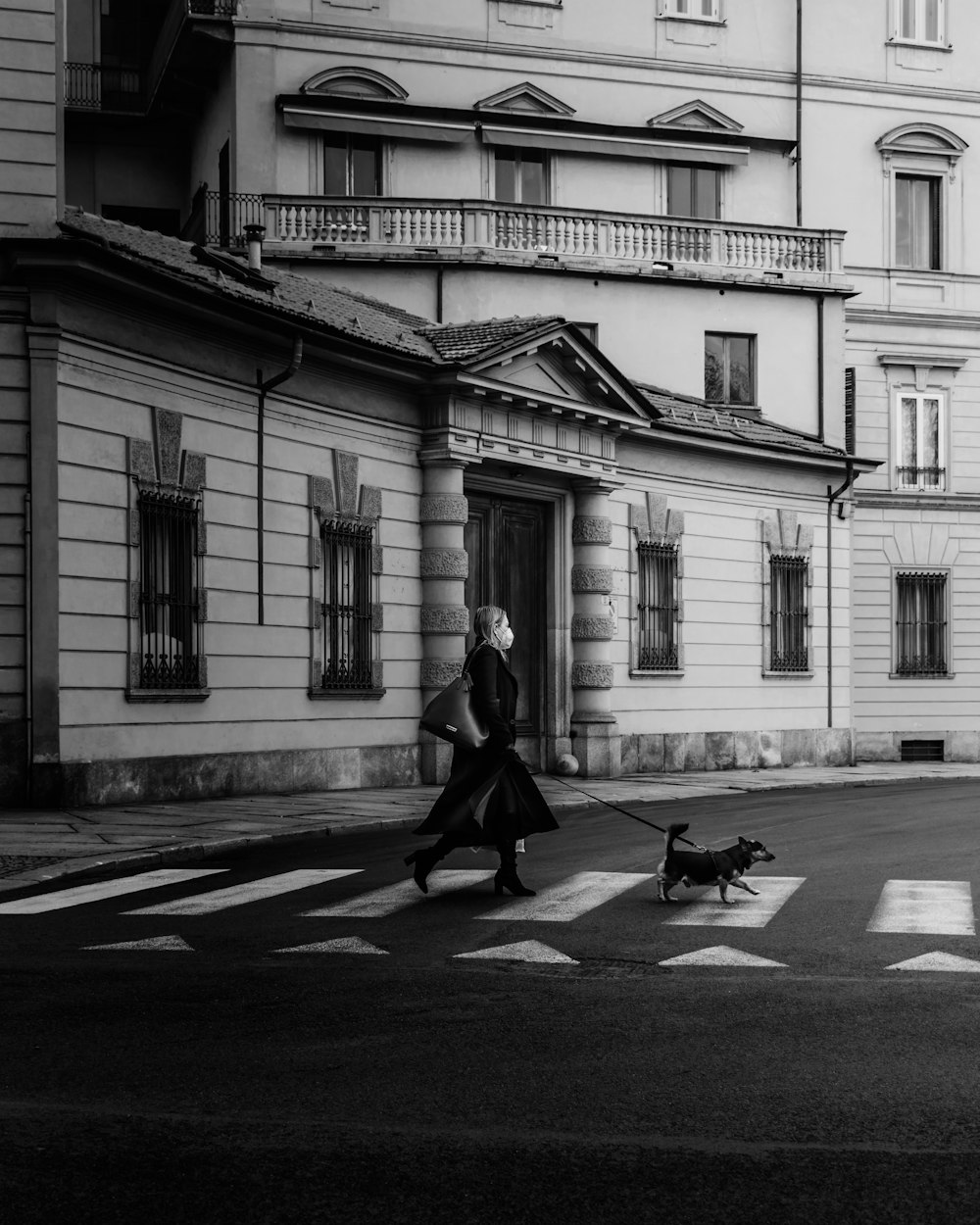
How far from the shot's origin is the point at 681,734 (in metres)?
27.4

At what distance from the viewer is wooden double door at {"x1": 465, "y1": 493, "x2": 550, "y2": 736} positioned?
944 inches

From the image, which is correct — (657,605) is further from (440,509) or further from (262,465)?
(262,465)

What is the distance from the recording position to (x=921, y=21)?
1394 inches

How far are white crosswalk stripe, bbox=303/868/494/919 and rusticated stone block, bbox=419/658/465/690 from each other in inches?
394

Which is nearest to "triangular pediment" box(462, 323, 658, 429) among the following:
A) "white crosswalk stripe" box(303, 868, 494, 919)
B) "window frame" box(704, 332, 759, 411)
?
"window frame" box(704, 332, 759, 411)

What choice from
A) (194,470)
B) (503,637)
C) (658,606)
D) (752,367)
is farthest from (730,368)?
(503,637)

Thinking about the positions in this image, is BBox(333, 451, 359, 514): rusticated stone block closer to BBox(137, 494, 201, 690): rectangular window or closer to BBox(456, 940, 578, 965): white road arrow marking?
BBox(137, 494, 201, 690): rectangular window

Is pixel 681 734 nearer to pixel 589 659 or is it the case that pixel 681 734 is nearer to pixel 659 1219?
pixel 589 659

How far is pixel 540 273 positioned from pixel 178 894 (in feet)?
67.2

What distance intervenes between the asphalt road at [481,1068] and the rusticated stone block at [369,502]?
11.2 meters

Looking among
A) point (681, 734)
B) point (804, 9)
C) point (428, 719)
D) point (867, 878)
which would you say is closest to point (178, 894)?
point (428, 719)

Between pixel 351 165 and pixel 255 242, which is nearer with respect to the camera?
pixel 255 242

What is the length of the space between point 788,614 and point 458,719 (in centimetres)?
1925

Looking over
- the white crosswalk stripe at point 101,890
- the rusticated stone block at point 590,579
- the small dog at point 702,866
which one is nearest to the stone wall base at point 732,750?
the rusticated stone block at point 590,579
